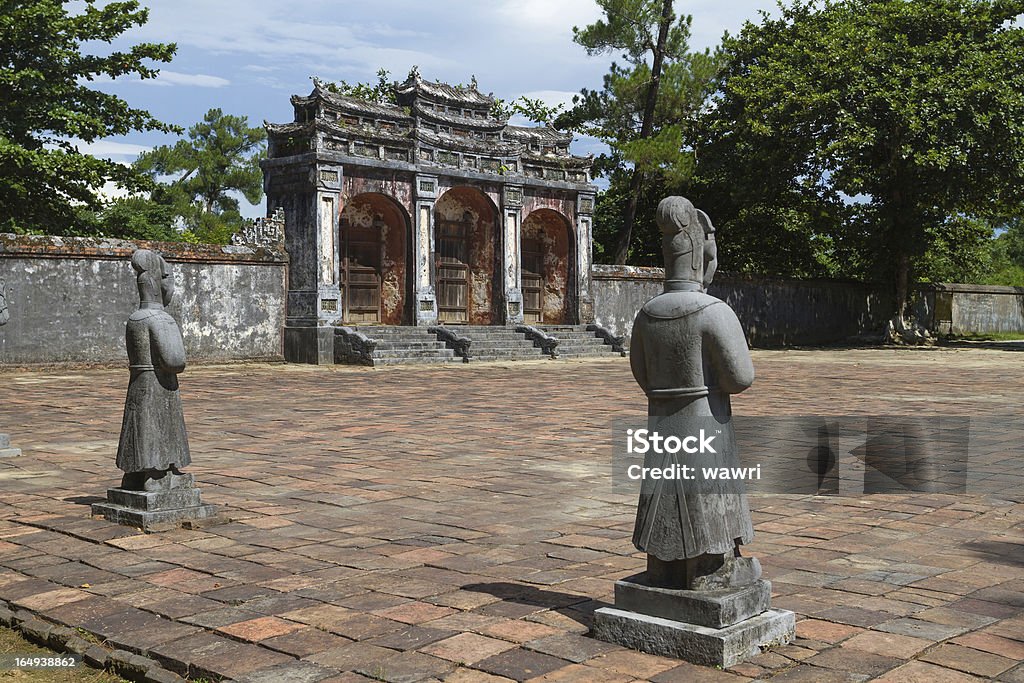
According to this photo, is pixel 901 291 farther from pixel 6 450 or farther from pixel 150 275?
pixel 150 275

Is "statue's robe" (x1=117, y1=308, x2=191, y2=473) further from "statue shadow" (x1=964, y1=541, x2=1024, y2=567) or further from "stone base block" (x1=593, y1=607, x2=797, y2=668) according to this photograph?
"statue shadow" (x1=964, y1=541, x2=1024, y2=567)

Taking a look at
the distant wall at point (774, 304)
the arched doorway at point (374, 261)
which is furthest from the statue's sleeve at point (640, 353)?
the distant wall at point (774, 304)

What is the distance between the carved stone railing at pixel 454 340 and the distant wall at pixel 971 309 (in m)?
20.3

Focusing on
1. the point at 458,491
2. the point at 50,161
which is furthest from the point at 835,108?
the point at 458,491

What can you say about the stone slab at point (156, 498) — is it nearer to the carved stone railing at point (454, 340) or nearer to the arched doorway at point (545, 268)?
the carved stone railing at point (454, 340)

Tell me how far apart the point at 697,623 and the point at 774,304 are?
1076 inches

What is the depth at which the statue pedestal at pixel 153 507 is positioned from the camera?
5.66m

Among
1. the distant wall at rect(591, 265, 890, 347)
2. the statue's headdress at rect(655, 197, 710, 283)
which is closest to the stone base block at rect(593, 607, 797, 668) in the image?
the statue's headdress at rect(655, 197, 710, 283)

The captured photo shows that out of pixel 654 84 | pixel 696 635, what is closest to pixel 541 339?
pixel 654 84

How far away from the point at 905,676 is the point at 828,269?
111 feet

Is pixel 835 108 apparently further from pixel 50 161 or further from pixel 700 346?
pixel 700 346

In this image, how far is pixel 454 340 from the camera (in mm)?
20906

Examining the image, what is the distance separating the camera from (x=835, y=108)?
2552cm

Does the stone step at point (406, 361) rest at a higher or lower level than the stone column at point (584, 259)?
lower
